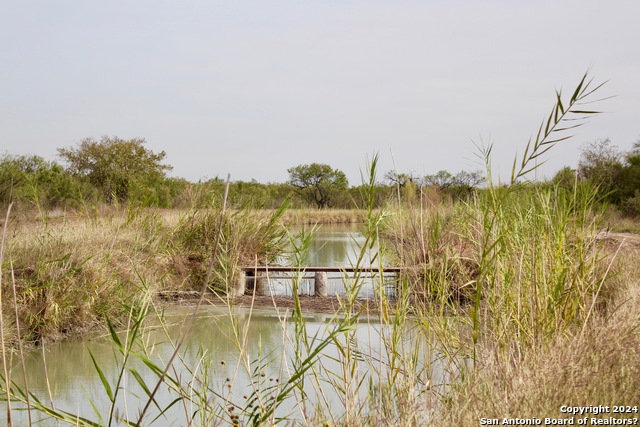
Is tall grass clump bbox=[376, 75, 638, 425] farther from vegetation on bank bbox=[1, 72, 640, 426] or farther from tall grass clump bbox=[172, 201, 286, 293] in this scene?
tall grass clump bbox=[172, 201, 286, 293]

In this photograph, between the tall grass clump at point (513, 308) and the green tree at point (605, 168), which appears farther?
the green tree at point (605, 168)

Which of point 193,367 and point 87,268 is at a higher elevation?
point 87,268

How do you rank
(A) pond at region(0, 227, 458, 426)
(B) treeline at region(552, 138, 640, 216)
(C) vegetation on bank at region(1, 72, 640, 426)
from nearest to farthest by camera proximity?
(C) vegetation on bank at region(1, 72, 640, 426) → (A) pond at region(0, 227, 458, 426) → (B) treeline at region(552, 138, 640, 216)

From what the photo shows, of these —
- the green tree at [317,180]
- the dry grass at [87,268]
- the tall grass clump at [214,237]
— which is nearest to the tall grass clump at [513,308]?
the dry grass at [87,268]

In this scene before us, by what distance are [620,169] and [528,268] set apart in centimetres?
2033

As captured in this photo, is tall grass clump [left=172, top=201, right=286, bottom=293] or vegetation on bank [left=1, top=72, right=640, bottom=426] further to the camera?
tall grass clump [left=172, top=201, right=286, bottom=293]

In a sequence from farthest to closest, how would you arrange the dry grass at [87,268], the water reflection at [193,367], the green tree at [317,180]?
the green tree at [317,180], the dry grass at [87,268], the water reflection at [193,367]

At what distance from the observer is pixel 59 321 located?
248 inches

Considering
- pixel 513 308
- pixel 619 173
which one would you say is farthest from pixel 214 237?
pixel 619 173

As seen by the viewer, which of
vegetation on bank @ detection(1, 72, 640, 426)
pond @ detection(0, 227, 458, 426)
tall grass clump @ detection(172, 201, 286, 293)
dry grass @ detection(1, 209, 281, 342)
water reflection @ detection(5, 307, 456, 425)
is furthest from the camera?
tall grass clump @ detection(172, 201, 286, 293)

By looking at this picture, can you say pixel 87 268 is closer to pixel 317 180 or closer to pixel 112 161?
pixel 112 161

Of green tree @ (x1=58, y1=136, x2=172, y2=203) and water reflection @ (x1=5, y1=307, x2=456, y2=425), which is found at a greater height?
green tree @ (x1=58, y1=136, x2=172, y2=203)

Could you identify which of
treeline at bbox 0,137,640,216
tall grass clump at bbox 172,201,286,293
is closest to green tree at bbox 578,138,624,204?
treeline at bbox 0,137,640,216

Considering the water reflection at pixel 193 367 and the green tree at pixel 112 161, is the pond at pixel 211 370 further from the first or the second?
the green tree at pixel 112 161
